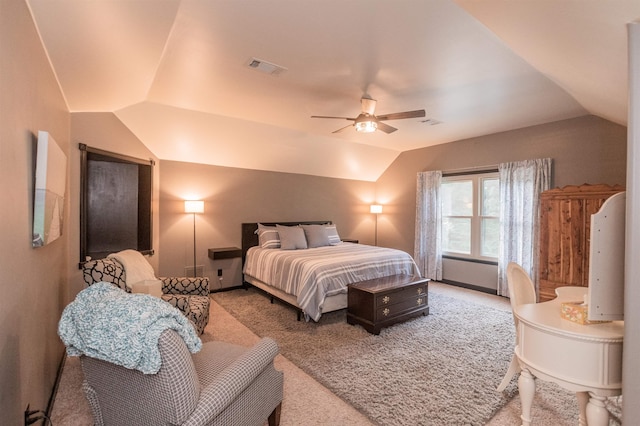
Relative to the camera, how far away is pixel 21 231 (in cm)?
151

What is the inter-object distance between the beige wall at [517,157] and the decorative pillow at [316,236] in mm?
2062

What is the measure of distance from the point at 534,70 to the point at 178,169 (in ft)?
15.1

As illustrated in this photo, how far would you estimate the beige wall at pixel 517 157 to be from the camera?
12.8ft

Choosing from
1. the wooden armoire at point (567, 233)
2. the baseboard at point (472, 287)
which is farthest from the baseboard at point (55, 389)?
the baseboard at point (472, 287)

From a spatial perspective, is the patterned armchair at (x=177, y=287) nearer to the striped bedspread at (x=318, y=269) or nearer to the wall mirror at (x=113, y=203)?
the wall mirror at (x=113, y=203)

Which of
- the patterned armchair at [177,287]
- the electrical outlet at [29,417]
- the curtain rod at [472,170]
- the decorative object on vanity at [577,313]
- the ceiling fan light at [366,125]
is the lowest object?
the electrical outlet at [29,417]

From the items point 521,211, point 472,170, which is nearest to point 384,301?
point 521,211

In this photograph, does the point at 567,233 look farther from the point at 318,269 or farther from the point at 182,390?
the point at 182,390

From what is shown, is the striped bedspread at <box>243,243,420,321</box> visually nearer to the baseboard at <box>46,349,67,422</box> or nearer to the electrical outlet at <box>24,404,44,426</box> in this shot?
the baseboard at <box>46,349,67,422</box>

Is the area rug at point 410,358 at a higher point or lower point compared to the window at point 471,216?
lower

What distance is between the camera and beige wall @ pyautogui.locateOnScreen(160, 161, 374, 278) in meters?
4.62

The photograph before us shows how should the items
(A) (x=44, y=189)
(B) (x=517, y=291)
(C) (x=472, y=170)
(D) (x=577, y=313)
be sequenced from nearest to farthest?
(D) (x=577, y=313), (A) (x=44, y=189), (B) (x=517, y=291), (C) (x=472, y=170)

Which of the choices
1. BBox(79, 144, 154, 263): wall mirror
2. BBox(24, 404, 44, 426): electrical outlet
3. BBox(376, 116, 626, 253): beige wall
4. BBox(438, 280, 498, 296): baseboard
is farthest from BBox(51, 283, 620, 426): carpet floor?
BBox(376, 116, 626, 253): beige wall

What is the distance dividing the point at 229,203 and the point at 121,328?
4.10 m
